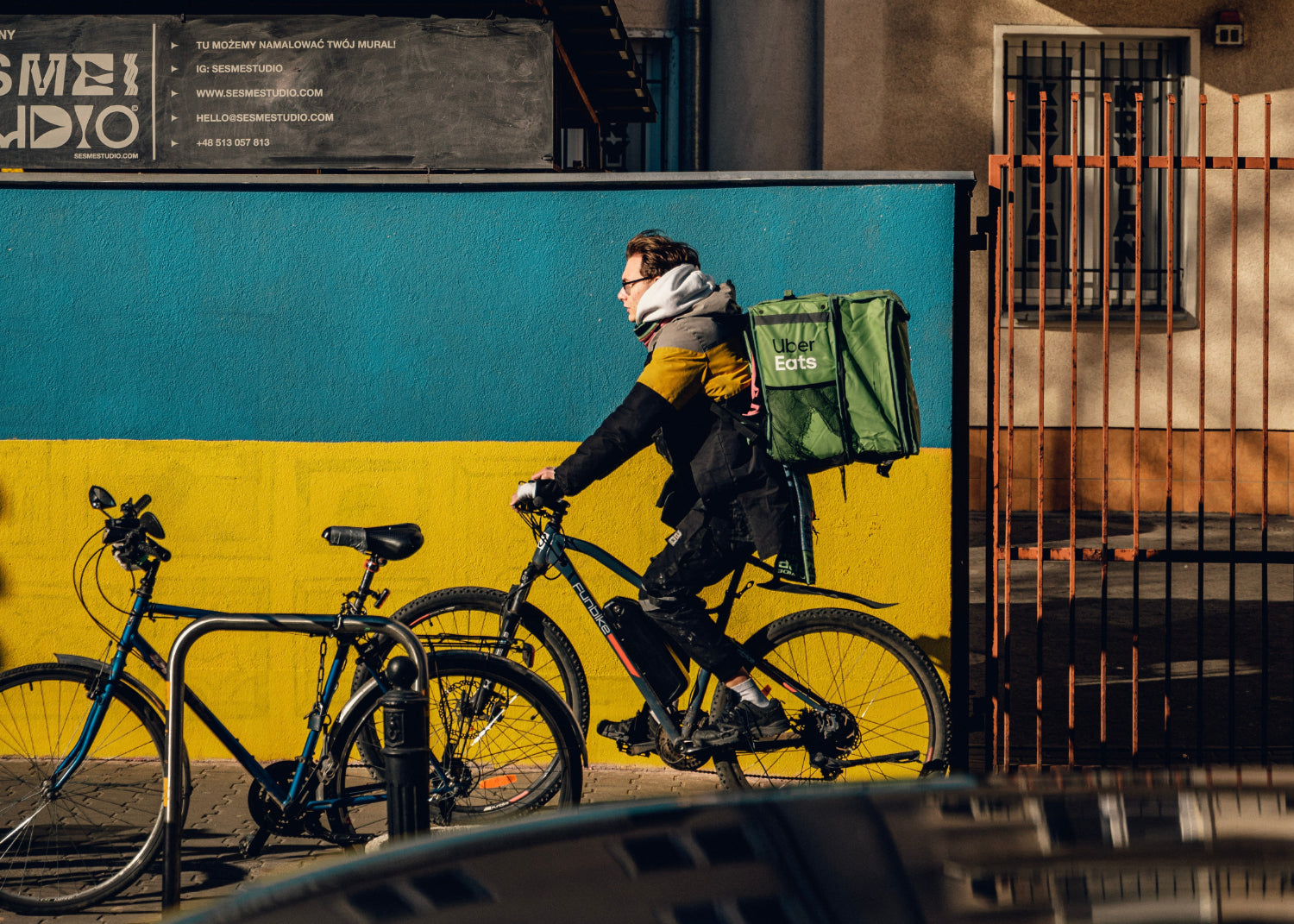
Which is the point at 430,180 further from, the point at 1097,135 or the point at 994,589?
the point at 1097,135

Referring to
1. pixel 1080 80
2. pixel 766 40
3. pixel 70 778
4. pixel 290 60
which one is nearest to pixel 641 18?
pixel 766 40

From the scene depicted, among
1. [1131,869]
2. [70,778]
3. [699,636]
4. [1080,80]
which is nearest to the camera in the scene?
[1131,869]

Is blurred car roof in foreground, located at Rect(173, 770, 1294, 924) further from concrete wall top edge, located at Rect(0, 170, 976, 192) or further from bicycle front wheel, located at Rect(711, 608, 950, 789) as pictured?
concrete wall top edge, located at Rect(0, 170, 976, 192)

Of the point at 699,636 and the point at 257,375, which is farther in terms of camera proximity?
the point at 257,375

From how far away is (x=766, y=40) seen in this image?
1180 cm

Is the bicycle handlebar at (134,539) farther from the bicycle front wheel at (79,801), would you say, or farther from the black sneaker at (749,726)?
the black sneaker at (749,726)

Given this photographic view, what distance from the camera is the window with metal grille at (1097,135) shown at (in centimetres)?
1153

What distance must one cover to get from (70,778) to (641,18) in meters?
10.1

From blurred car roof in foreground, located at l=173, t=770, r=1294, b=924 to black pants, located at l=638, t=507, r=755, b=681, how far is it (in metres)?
2.31

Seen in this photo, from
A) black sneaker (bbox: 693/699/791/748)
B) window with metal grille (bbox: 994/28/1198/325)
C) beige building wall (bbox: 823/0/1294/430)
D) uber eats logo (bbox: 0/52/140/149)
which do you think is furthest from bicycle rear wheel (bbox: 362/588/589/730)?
window with metal grille (bbox: 994/28/1198/325)

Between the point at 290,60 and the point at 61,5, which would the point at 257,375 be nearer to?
the point at 290,60

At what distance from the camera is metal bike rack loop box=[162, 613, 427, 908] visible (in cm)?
321

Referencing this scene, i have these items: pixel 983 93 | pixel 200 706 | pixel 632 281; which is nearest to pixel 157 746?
pixel 200 706

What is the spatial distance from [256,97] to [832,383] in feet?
8.86
